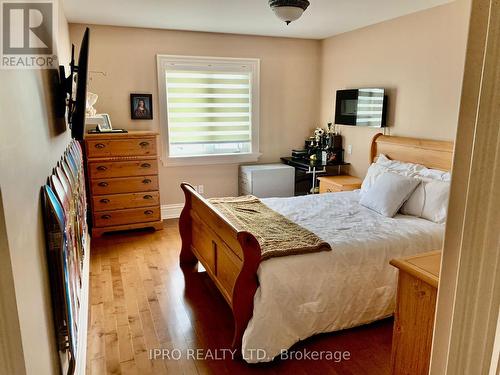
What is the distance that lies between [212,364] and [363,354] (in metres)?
0.96

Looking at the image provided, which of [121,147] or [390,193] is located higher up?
[121,147]

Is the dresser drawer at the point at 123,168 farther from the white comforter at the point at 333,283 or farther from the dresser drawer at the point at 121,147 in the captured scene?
the white comforter at the point at 333,283

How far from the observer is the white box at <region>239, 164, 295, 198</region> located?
5.11 metres

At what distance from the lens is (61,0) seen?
337cm

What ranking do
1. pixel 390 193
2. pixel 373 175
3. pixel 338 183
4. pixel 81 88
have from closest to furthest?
1. pixel 81 88
2. pixel 390 193
3. pixel 373 175
4. pixel 338 183

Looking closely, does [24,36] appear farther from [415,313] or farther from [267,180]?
[267,180]

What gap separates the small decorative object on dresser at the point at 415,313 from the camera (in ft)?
4.61

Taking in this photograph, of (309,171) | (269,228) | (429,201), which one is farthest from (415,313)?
(309,171)

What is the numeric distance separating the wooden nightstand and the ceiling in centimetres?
188

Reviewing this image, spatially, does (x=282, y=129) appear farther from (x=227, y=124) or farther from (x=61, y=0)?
(x=61, y=0)

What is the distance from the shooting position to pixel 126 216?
4.55 m

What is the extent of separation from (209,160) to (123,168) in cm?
126

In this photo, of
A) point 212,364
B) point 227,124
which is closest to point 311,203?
point 212,364

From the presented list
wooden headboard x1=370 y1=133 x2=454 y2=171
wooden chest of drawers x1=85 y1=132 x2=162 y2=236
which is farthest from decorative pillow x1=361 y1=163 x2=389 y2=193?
wooden chest of drawers x1=85 y1=132 x2=162 y2=236
